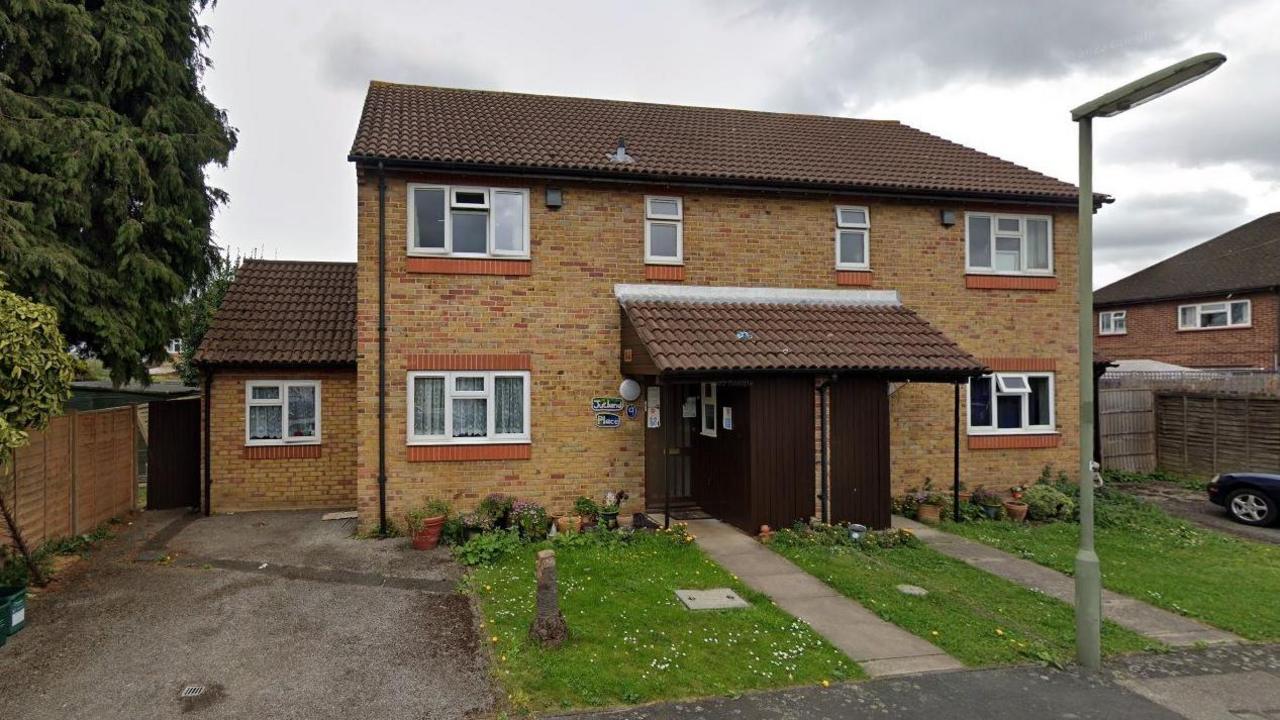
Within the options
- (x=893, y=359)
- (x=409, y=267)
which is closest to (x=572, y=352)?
(x=409, y=267)

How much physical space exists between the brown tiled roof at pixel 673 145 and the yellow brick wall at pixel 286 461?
14.2 feet

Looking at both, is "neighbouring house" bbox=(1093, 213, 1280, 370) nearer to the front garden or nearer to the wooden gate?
the front garden

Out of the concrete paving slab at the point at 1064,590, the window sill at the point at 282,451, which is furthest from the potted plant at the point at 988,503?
the window sill at the point at 282,451

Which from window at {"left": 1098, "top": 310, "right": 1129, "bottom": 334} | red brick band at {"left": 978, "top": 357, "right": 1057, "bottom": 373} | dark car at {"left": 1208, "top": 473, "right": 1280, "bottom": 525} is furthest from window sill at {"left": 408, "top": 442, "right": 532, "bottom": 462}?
window at {"left": 1098, "top": 310, "right": 1129, "bottom": 334}

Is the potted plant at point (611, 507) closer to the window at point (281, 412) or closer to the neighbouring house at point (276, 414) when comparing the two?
the neighbouring house at point (276, 414)

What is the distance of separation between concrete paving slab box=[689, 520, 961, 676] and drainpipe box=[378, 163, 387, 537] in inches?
178

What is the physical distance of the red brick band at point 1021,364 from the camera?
38.6ft

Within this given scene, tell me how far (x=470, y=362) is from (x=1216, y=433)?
49.4 ft

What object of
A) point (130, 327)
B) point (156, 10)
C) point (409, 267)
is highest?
point (156, 10)

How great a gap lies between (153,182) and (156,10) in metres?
2.64

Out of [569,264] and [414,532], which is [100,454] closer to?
[414,532]

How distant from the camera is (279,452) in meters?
11.4

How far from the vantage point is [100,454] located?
1012 centimetres

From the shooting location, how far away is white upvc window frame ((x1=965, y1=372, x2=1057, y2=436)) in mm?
11641
